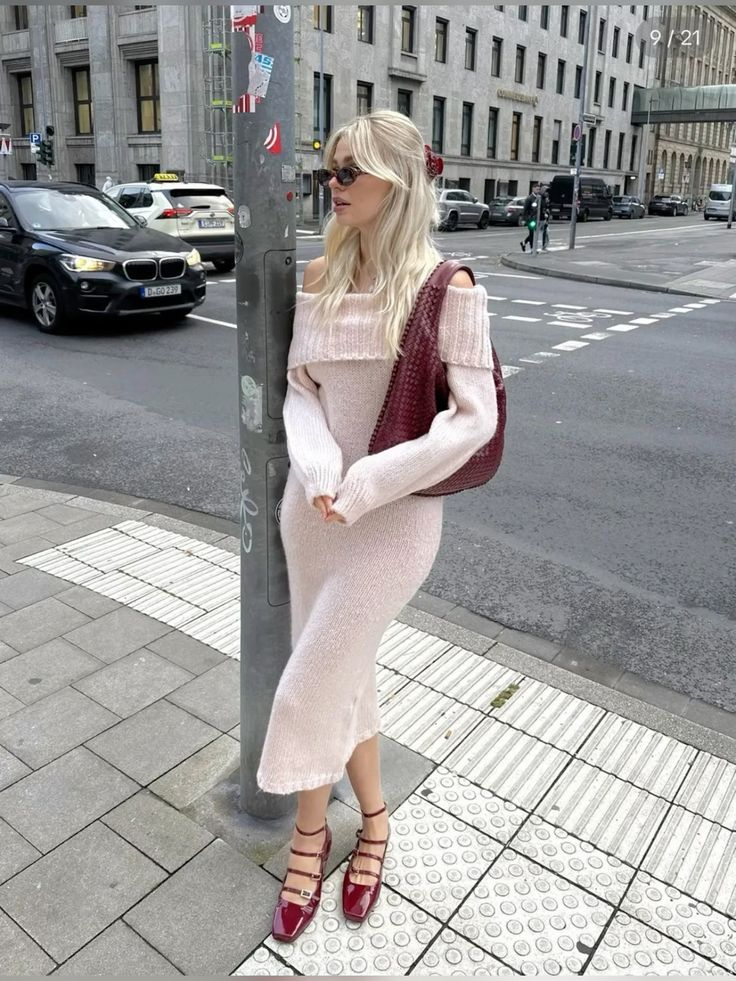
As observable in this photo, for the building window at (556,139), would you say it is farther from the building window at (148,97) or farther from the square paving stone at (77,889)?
the square paving stone at (77,889)

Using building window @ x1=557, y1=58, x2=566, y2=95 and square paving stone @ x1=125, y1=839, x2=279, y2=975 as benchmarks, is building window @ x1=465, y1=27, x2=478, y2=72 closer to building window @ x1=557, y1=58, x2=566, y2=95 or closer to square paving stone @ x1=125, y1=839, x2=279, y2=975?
building window @ x1=557, y1=58, x2=566, y2=95

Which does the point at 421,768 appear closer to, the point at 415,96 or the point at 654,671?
the point at 654,671

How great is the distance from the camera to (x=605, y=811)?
2.66 metres

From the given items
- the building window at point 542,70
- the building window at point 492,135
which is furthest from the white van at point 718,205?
the building window at point 492,135

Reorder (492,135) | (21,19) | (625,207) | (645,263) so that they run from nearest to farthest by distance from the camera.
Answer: (645,263) → (21,19) → (625,207) → (492,135)

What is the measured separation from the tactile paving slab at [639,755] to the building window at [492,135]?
51.8 m

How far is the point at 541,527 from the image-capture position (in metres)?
5.03

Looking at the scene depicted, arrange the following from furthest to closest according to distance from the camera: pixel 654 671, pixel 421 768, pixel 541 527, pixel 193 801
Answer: pixel 541 527
pixel 654 671
pixel 421 768
pixel 193 801

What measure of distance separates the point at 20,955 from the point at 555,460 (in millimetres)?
4792

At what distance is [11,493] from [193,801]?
3.26m

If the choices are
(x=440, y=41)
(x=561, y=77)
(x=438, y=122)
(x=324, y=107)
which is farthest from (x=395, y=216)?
(x=561, y=77)

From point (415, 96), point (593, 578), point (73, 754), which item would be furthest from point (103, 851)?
point (415, 96)

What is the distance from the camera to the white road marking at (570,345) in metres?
10.2

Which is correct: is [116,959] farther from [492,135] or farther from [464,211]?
[492,135]
